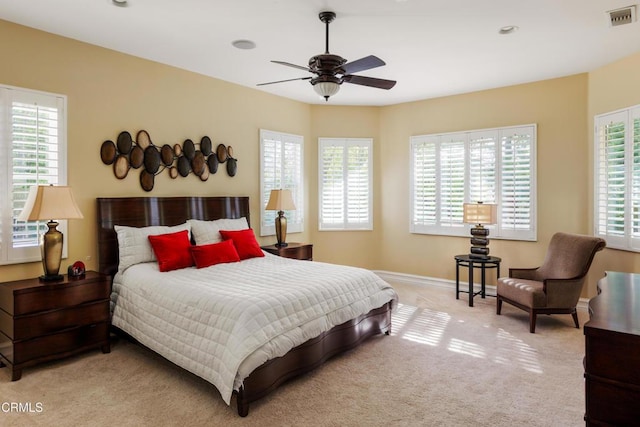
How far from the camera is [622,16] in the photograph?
3.29m

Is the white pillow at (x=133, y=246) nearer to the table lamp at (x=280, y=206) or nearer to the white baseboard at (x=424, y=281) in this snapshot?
the table lamp at (x=280, y=206)

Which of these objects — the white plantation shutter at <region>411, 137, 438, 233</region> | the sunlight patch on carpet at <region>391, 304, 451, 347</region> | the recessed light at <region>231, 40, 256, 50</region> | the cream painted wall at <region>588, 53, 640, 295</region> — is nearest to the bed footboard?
the sunlight patch on carpet at <region>391, 304, 451, 347</region>

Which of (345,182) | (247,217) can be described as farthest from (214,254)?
(345,182)

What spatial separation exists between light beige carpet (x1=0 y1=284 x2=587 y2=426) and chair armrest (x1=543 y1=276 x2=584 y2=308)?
1.10 feet

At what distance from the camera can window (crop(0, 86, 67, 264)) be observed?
11.3ft

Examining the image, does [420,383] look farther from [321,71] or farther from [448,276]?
[448,276]

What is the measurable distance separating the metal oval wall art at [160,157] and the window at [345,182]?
5.69ft

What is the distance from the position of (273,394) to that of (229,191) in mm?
3133

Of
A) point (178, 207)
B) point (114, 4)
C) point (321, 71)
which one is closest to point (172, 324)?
point (178, 207)

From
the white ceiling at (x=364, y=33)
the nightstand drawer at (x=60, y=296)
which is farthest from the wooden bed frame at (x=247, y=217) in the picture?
the white ceiling at (x=364, y=33)

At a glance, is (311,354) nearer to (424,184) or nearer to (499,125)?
(424,184)

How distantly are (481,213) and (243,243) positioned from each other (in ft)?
10.2

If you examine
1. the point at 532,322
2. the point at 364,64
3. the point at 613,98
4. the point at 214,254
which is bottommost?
the point at 532,322

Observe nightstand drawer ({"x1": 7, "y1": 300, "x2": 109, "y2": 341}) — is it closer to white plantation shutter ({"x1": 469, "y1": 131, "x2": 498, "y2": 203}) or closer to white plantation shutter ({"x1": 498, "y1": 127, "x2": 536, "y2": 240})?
white plantation shutter ({"x1": 469, "y1": 131, "x2": 498, "y2": 203})
